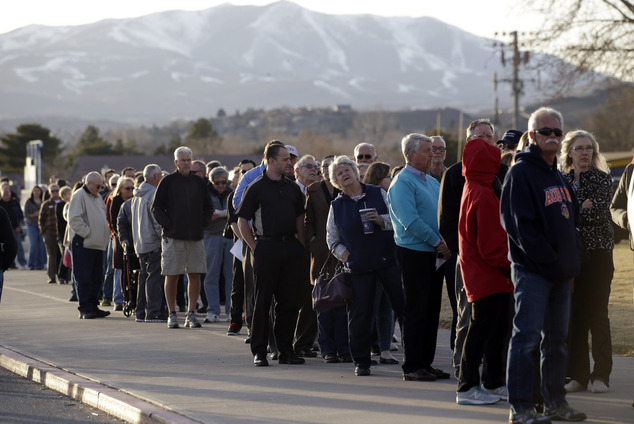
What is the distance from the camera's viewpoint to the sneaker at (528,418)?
6719 millimetres

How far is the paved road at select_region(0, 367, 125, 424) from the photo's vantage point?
7.98 metres

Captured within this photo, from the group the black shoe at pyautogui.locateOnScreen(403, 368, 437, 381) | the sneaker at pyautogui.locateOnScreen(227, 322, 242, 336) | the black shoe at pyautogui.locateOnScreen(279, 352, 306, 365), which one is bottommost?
the sneaker at pyautogui.locateOnScreen(227, 322, 242, 336)

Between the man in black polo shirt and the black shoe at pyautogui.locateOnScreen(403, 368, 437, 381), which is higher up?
the man in black polo shirt

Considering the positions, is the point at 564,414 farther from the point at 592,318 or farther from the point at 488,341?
the point at 592,318

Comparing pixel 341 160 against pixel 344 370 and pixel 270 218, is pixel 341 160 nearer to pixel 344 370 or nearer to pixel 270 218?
pixel 270 218

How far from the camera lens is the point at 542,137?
680 centimetres

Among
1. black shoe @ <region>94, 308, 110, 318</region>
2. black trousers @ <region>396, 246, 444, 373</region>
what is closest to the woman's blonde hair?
black trousers @ <region>396, 246, 444, 373</region>

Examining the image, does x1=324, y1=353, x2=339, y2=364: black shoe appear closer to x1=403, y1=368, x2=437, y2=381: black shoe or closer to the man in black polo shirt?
the man in black polo shirt

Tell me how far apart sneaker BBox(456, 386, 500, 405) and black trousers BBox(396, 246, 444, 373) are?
107cm

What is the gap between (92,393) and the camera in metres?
8.64

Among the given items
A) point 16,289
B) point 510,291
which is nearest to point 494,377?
point 510,291

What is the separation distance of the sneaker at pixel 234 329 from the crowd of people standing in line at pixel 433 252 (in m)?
0.03

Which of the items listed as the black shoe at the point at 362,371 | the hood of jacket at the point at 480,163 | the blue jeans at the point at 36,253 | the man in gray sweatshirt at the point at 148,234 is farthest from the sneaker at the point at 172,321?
the blue jeans at the point at 36,253

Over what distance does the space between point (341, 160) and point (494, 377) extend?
8.54ft
